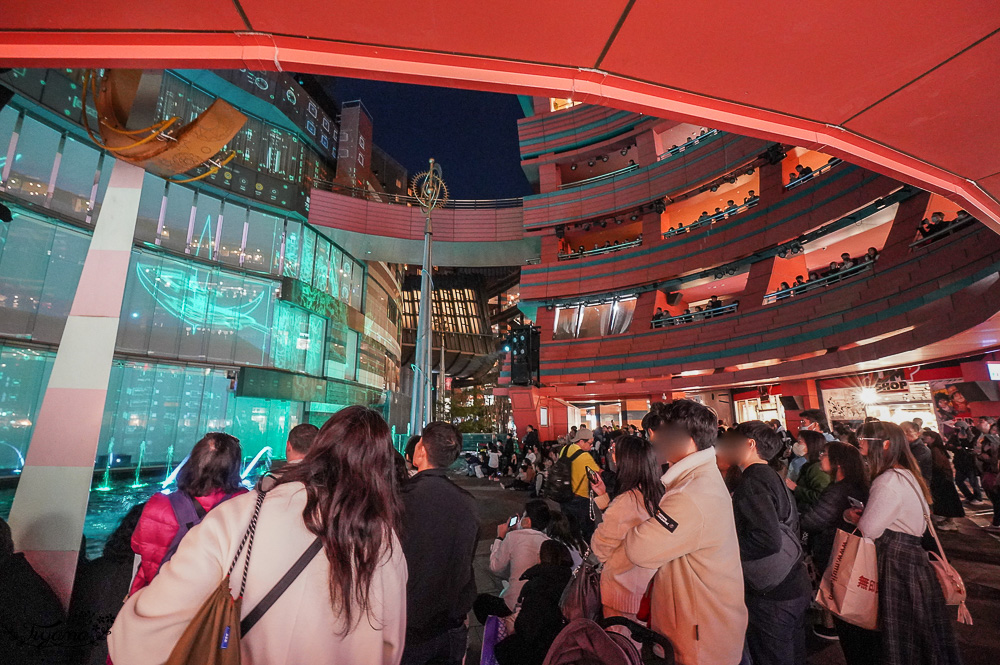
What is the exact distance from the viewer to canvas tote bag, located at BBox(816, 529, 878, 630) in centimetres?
276

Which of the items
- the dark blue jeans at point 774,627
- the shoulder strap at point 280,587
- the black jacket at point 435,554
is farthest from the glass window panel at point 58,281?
the dark blue jeans at point 774,627

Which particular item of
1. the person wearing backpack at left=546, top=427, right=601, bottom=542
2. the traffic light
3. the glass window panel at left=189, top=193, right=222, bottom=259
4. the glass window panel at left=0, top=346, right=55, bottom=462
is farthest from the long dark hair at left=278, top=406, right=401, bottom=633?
the glass window panel at left=189, top=193, right=222, bottom=259

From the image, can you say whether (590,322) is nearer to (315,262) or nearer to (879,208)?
(879,208)

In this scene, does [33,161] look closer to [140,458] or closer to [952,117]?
[140,458]

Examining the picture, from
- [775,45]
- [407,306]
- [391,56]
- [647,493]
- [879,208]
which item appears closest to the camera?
[775,45]

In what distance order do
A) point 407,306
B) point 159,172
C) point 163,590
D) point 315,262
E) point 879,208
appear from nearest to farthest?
point 163,590
point 159,172
point 879,208
point 315,262
point 407,306

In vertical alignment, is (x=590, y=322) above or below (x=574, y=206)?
below

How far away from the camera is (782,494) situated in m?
2.75

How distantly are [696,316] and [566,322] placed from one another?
6.16 metres

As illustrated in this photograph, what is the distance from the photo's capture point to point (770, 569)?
8.42 ft

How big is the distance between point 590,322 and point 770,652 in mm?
18965

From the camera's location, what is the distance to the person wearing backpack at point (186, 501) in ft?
7.14

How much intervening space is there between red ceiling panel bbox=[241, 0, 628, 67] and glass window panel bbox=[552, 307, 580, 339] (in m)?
19.4

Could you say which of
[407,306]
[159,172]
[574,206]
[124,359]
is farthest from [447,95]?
[159,172]
